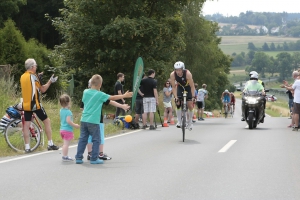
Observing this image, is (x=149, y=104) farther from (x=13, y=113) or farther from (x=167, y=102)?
(x=13, y=113)

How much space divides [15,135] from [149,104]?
298 inches

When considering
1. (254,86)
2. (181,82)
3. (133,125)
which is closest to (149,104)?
(133,125)

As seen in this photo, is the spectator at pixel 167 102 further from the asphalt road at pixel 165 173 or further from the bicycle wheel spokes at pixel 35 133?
the bicycle wheel spokes at pixel 35 133

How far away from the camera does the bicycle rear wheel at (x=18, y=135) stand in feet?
43.0

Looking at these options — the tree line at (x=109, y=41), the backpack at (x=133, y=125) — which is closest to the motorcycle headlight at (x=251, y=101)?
the backpack at (x=133, y=125)

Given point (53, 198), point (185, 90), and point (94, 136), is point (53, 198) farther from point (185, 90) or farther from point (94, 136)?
point (185, 90)

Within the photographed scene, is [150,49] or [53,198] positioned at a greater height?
[150,49]

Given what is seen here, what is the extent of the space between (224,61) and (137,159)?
82959 mm

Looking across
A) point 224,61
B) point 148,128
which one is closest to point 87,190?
point 148,128

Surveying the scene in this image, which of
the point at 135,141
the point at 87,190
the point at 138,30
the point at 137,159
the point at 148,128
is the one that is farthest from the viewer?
the point at 138,30

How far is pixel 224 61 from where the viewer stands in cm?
9394

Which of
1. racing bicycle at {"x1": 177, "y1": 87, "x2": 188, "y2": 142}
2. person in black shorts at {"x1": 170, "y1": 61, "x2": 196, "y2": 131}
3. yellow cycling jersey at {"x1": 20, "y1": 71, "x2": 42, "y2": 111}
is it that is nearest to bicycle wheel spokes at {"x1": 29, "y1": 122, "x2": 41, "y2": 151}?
yellow cycling jersey at {"x1": 20, "y1": 71, "x2": 42, "y2": 111}

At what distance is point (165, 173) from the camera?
9945 millimetres

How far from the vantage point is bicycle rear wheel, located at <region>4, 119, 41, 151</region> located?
13.1 meters
